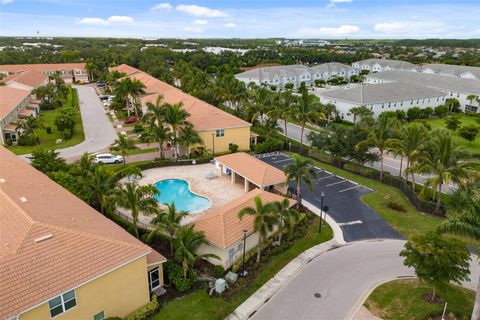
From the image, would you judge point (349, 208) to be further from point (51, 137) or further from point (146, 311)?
point (51, 137)

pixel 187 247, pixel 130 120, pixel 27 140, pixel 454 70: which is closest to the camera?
pixel 187 247

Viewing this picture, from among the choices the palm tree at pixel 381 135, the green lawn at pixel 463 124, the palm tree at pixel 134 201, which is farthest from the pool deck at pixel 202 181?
the green lawn at pixel 463 124

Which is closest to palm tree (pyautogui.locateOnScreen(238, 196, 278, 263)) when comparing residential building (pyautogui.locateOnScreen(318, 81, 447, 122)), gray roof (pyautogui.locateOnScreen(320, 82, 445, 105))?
residential building (pyautogui.locateOnScreen(318, 81, 447, 122))

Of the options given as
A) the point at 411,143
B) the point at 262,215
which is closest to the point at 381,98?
the point at 411,143

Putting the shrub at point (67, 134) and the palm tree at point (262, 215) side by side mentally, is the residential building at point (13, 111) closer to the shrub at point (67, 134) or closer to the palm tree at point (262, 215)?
the shrub at point (67, 134)

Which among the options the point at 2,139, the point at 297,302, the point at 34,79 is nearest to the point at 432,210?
the point at 297,302

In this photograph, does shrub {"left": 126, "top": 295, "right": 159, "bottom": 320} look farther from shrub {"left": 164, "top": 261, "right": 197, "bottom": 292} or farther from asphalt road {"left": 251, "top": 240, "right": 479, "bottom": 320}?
asphalt road {"left": 251, "top": 240, "right": 479, "bottom": 320}
